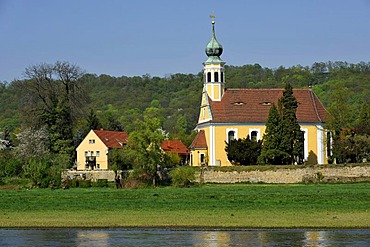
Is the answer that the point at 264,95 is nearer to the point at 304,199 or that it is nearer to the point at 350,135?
the point at 350,135

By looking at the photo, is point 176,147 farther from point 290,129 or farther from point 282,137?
point 290,129

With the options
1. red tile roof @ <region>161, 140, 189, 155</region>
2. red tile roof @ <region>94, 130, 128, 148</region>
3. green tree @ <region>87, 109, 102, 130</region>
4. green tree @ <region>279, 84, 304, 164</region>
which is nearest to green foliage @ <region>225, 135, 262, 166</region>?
green tree @ <region>279, 84, 304, 164</region>

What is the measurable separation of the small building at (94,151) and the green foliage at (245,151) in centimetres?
1162

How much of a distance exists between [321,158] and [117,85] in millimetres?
114595

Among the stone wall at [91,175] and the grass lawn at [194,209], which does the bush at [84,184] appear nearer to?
the stone wall at [91,175]

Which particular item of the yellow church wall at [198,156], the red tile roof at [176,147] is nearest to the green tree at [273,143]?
the yellow church wall at [198,156]

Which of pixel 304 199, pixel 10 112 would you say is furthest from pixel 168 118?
pixel 304 199

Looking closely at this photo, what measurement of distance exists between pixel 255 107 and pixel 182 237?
151 ft

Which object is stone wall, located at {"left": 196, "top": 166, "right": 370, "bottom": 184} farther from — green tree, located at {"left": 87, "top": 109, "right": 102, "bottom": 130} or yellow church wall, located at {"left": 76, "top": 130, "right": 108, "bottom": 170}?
green tree, located at {"left": 87, "top": 109, "right": 102, "bottom": 130}

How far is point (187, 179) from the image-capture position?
58000 mm

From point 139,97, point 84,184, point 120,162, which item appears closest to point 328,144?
point 120,162

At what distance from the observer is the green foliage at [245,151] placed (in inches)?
2712

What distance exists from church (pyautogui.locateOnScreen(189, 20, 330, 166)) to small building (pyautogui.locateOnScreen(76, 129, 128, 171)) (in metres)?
8.11

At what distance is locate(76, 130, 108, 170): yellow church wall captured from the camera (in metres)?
76.1
